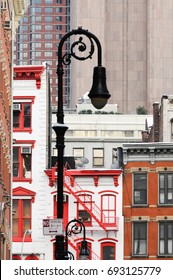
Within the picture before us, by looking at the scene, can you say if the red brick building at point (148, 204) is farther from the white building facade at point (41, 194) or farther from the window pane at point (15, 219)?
the window pane at point (15, 219)

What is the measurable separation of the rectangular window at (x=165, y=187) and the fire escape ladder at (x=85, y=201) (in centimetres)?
385

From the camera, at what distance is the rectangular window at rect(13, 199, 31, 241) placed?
75.2 metres

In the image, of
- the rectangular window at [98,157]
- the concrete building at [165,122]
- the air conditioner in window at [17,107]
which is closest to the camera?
the air conditioner in window at [17,107]

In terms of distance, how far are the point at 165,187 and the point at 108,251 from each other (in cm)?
517

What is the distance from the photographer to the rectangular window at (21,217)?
7519cm

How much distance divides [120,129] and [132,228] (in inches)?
3858

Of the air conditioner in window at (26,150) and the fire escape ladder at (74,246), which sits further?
the air conditioner in window at (26,150)

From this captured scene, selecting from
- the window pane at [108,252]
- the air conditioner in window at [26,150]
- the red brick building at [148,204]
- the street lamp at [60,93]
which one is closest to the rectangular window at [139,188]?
the red brick building at [148,204]

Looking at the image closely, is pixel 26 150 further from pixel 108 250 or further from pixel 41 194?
pixel 108 250

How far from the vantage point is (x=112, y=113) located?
185m

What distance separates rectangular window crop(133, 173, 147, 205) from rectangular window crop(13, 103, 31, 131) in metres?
7.08

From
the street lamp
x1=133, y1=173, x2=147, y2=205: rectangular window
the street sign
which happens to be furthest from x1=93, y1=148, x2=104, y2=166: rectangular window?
the street lamp
